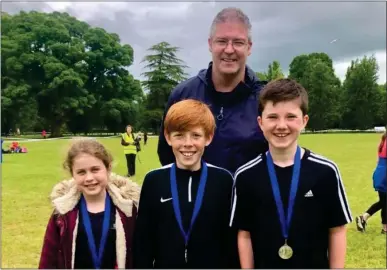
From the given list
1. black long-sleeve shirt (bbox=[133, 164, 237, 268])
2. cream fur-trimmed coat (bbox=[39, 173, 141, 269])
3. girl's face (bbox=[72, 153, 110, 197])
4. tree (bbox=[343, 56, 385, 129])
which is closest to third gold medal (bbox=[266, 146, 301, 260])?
black long-sleeve shirt (bbox=[133, 164, 237, 268])

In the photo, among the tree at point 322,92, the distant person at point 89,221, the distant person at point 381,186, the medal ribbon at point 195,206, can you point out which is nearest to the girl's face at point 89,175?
the distant person at point 89,221

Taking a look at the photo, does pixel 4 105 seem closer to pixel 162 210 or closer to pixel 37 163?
pixel 37 163

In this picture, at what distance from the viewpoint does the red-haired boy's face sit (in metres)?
2.35

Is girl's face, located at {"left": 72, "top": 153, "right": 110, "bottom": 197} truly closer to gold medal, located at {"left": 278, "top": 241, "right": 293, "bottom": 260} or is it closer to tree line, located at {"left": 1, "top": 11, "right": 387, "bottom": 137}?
gold medal, located at {"left": 278, "top": 241, "right": 293, "bottom": 260}

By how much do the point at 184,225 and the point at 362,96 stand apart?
123 feet

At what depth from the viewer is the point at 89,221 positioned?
251cm

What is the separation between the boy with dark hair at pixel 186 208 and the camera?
231cm

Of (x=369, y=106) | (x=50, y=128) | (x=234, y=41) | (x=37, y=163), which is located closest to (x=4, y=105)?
(x=50, y=128)

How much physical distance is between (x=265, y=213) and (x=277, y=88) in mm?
626

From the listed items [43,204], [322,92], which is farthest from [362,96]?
[43,204]

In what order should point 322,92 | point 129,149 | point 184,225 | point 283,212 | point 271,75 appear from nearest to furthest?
point 283,212, point 184,225, point 271,75, point 129,149, point 322,92

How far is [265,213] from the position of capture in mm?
2186

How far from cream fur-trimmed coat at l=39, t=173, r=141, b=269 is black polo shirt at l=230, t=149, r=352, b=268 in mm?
733

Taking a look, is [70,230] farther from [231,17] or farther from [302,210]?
[231,17]
